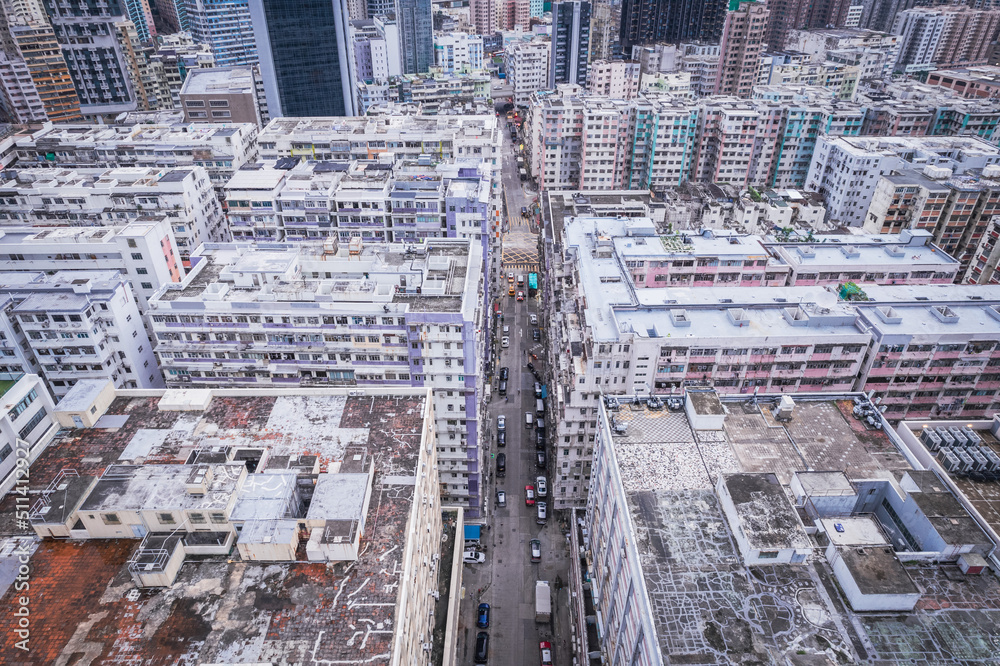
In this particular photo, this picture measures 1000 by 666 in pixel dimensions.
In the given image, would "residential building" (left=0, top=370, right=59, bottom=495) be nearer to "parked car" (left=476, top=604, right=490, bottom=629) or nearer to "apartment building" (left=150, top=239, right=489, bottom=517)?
"apartment building" (left=150, top=239, right=489, bottom=517)

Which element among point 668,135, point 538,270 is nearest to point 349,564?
point 538,270

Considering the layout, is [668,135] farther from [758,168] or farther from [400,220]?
[400,220]

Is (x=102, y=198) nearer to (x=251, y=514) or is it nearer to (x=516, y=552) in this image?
(x=251, y=514)

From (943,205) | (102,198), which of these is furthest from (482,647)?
(943,205)

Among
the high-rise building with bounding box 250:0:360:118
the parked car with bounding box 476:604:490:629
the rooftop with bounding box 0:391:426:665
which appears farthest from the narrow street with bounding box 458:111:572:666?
the high-rise building with bounding box 250:0:360:118

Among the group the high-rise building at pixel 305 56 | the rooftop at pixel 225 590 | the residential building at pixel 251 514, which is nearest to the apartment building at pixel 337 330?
the residential building at pixel 251 514

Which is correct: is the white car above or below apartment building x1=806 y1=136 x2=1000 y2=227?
below

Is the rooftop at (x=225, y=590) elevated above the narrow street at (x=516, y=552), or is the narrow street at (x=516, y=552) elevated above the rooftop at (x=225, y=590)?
the rooftop at (x=225, y=590)

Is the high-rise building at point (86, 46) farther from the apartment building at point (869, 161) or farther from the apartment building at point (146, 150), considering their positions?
the apartment building at point (869, 161)
